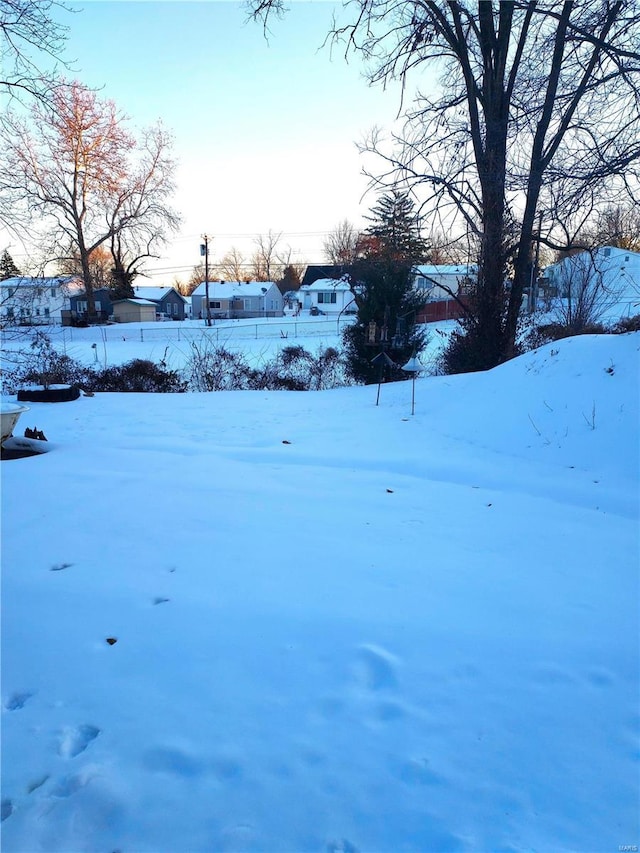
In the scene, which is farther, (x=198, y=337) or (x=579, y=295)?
(x=198, y=337)

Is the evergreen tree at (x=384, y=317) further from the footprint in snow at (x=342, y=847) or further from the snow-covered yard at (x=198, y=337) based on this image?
the footprint in snow at (x=342, y=847)

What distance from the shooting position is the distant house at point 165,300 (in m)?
56.9

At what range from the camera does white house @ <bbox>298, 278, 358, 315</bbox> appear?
168 feet

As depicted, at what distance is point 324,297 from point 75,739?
55957 millimetres

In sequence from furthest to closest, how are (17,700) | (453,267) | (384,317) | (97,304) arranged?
1. (97,304)
2. (453,267)
3. (384,317)
4. (17,700)

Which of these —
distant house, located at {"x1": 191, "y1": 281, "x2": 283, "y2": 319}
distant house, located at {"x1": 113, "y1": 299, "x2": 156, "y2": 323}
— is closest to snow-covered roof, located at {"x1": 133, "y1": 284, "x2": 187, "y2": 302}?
distant house, located at {"x1": 191, "y1": 281, "x2": 283, "y2": 319}

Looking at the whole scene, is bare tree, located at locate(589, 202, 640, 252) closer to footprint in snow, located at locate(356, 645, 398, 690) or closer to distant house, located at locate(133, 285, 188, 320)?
footprint in snow, located at locate(356, 645, 398, 690)

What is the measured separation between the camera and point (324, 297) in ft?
182

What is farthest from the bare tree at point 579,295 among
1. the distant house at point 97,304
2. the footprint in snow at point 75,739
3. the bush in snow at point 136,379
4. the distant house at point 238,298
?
the distant house at point 238,298

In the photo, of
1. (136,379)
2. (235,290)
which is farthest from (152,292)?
(136,379)

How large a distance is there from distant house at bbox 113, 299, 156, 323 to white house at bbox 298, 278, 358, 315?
16.5 metres

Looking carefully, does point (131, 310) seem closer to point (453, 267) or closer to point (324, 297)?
point (324, 297)

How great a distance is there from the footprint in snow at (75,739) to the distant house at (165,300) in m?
57.9

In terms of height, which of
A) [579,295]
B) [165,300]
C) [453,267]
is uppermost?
[165,300]
